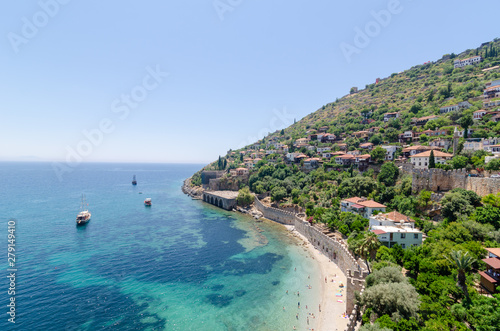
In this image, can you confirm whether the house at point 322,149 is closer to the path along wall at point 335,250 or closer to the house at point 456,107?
the house at point 456,107

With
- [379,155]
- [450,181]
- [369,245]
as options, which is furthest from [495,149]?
[369,245]

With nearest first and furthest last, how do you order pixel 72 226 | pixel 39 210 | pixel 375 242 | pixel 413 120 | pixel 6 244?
pixel 375 242 → pixel 6 244 → pixel 72 226 → pixel 39 210 → pixel 413 120

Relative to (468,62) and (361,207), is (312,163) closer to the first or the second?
(361,207)

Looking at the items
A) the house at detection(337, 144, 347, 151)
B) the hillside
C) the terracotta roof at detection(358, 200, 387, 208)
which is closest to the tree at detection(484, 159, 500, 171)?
the hillside

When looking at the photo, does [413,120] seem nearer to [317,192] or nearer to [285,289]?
[317,192]

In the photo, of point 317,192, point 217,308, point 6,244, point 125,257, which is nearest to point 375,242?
point 217,308
